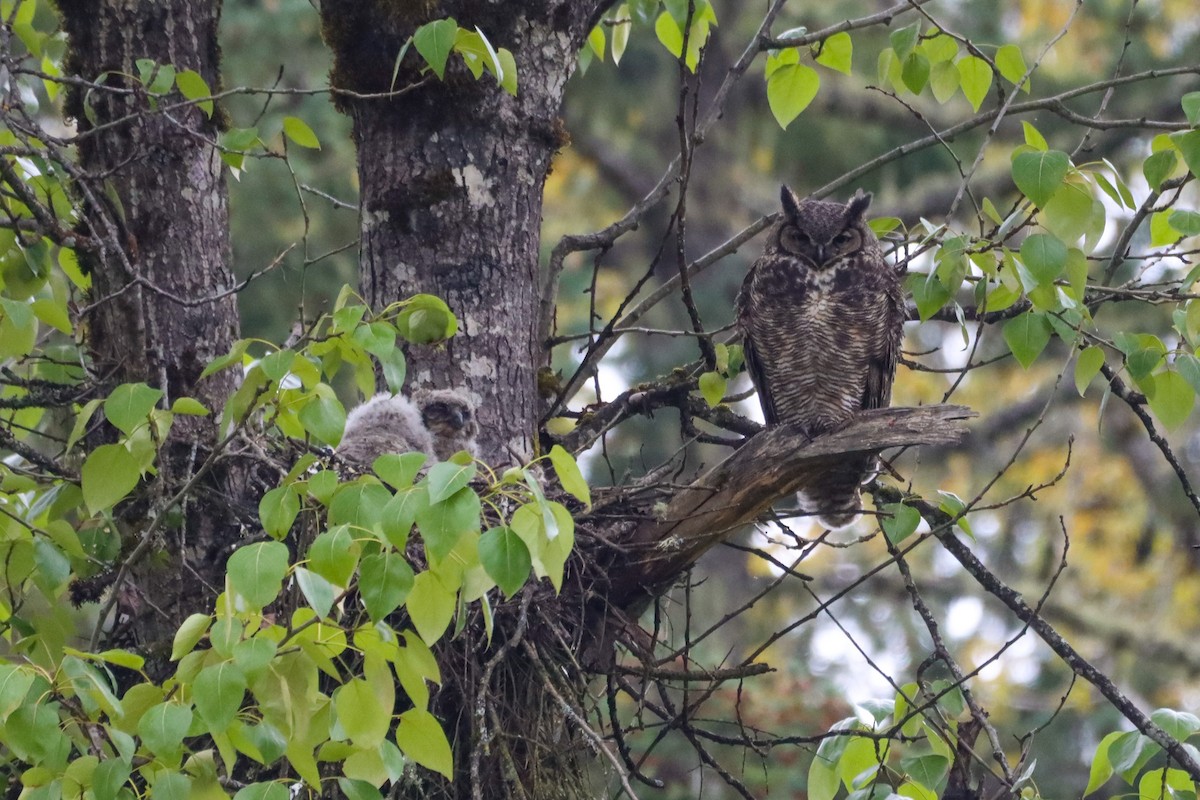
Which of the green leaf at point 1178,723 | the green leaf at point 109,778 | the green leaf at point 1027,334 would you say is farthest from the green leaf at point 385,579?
the green leaf at point 1178,723

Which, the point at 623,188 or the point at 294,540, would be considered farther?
the point at 623,188

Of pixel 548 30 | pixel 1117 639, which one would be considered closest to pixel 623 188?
pixel 1117 639

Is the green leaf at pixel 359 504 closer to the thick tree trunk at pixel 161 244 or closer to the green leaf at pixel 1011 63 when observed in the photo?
the thick tree trunk at pixel 161 244

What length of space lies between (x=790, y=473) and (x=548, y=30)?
130 centimetres

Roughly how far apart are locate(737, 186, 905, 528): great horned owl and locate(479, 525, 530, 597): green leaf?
2157mm

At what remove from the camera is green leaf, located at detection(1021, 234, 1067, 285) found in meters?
2.34

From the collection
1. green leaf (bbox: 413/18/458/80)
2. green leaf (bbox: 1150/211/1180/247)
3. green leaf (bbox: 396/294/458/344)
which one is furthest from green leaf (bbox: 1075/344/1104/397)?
green leaf (bbox: 413/18/458/80)

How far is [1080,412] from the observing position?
11.6 metres

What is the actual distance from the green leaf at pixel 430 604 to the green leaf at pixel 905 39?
75.2 inches

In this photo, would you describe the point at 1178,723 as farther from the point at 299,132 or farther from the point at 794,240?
the point at 299,132

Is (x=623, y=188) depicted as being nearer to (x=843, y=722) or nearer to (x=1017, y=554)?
(x=1017, y=554)

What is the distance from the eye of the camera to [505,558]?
1.62 m

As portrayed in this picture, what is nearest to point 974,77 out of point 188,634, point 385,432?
point 385,432

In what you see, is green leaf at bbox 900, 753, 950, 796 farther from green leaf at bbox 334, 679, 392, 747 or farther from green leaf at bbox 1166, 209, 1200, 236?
green leaf at bbox 334, 679, 392, 747
